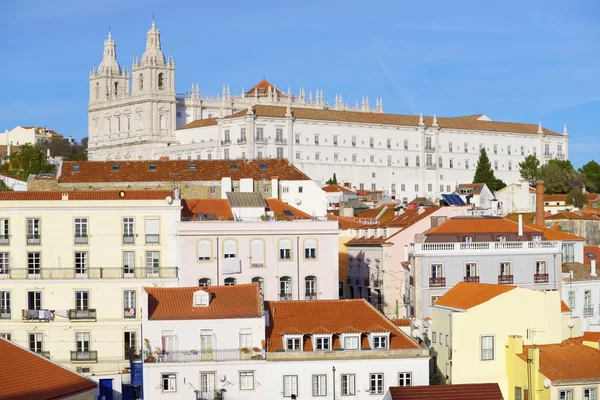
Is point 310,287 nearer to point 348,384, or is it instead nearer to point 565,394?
point 348,384

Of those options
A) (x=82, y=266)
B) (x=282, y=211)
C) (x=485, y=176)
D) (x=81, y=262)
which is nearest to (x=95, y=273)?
(x=82, y=266)

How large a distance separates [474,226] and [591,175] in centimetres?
9467

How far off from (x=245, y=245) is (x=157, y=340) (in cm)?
1167

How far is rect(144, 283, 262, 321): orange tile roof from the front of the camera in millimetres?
42375

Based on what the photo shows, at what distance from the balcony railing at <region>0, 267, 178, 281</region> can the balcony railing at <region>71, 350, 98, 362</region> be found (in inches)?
129

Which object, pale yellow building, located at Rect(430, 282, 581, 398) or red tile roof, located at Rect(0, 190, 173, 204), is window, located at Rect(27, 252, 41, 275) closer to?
red tile roof, located at Rect(0, 190, 173, 204)

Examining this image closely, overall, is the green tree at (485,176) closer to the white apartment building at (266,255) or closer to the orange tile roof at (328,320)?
the white apartment building at (266,255)

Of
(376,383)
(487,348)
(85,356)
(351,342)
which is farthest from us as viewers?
(85,356)

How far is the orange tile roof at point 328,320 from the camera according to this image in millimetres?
42219

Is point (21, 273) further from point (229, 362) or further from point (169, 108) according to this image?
point (169, 108)

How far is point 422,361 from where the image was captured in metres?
41.9

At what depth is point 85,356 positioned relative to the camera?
50281 mm

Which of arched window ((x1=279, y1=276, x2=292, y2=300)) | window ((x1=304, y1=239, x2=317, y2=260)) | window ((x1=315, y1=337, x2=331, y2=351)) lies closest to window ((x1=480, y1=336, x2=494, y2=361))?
window ((x1=315, y1=337, x2=331, y2=351))

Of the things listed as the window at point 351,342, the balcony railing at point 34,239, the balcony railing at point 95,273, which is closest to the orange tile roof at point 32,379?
the window at point 351,342
